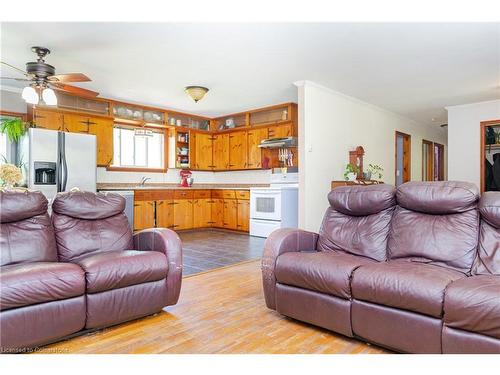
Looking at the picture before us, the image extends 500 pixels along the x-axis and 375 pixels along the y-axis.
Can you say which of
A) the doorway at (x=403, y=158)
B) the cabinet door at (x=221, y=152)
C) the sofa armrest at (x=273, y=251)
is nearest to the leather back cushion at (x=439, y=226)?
the sofa armrest at (x=273, y=251)

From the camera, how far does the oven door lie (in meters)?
6.11

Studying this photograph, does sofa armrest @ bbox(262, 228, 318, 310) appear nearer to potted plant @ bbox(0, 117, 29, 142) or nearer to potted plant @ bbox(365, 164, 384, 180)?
potted plant @ bbox(365, 164, 384, 180)

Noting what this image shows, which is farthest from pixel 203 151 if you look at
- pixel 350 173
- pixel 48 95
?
pixel 48 95

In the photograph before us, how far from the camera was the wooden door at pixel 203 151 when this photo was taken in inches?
297

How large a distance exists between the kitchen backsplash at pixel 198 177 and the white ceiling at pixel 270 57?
1.53m

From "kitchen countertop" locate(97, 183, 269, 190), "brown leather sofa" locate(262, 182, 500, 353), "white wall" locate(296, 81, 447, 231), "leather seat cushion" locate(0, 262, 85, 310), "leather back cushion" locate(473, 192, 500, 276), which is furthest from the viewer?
"kitchen countertop" locate(97, 183, 269, 190)

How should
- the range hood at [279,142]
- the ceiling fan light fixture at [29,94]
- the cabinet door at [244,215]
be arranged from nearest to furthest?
1. the ceiling fan light fixture at [29,94]
2. the range hood at [279,142]
3. the cabinet door at [244,215]

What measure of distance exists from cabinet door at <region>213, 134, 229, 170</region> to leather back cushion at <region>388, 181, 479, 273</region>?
535cm

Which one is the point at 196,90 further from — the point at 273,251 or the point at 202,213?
the point at 273,251

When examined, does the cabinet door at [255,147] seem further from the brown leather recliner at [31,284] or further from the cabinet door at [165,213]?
the brown leather recliner at [31,284]

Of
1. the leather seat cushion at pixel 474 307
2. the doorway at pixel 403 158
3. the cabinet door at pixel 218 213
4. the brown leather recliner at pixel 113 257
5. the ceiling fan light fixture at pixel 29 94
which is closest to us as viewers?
the leather seat cushion at pixel 474 307

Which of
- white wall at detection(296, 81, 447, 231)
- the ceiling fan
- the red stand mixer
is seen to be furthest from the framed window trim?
white wall at detection(296, 81, 447, 231)

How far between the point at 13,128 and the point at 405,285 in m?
5.46

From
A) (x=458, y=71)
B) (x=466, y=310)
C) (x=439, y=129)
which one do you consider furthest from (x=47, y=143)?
(x=439, y=129)
